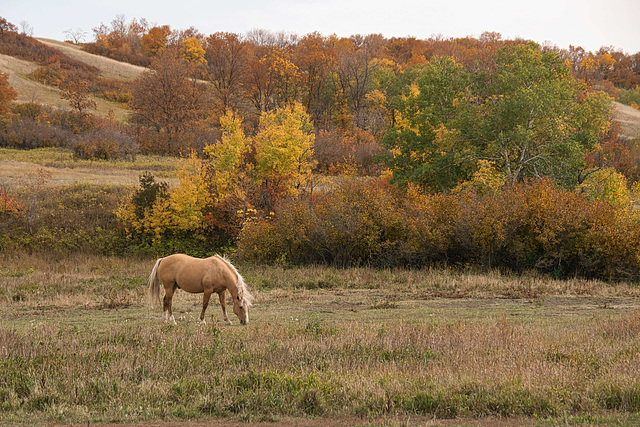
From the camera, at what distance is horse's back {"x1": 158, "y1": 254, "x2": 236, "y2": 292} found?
1535 cm

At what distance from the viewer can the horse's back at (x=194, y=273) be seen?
15352 mm

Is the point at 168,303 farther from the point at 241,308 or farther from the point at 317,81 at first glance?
the point at 317,81

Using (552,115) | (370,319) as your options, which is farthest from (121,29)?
(370,319)

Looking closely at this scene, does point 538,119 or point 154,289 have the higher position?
point 538,119

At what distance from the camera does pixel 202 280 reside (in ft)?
50.6

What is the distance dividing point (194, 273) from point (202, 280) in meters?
0.30

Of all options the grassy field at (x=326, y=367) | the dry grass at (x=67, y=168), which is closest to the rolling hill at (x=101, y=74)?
the dry grass at (x=67, y=168)

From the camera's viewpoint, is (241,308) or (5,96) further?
(5,96)

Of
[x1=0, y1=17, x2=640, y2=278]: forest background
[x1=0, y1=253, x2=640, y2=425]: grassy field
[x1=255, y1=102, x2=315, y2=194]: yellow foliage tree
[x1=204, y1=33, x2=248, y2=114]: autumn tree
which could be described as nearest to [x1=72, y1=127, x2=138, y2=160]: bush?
[x1=0, y1=17, x2=640, y2=278]: forest background

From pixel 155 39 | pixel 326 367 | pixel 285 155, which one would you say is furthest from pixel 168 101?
pixel 155 39

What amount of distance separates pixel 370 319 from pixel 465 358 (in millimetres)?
5983

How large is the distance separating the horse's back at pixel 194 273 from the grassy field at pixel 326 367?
1.05 metres

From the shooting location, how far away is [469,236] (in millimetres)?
30734

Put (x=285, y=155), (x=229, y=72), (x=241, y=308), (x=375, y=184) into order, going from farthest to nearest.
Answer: (x=229, y=72), (x=285, y=155), (x=375, y=184), (x=241, y=308)
